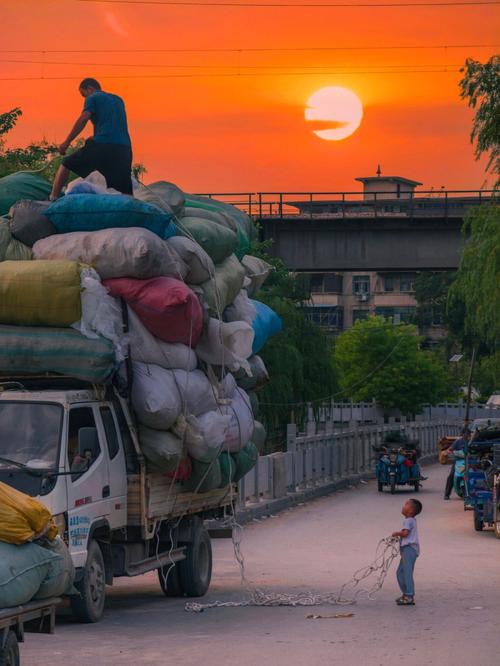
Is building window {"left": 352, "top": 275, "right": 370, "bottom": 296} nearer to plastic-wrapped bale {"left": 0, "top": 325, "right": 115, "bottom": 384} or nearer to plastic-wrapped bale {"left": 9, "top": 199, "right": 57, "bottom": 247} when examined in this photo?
plastic-wrapped bale {"left": 9, "top": 199, "right": 57, "bottom": 247}

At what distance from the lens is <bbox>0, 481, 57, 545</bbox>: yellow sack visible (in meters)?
10.5

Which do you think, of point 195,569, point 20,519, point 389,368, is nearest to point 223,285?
point 195,569

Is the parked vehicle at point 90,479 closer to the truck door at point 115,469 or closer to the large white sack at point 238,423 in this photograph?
the truck door at point 115,469

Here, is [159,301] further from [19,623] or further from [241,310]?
[19,623]

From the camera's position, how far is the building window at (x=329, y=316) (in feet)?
486

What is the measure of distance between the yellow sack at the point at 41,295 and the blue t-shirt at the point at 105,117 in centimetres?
281

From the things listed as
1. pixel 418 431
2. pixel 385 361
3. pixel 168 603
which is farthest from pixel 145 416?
pixel 385 361

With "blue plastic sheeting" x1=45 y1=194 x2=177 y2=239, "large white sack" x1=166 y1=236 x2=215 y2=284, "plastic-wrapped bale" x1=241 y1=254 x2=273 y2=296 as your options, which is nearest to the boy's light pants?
"large white sack" x1=166 y1=236 x2=215 y2=284

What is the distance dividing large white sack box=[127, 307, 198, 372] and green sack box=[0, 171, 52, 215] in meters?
2.17

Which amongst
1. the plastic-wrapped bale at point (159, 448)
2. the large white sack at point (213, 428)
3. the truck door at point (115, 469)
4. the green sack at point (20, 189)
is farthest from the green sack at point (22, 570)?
the green sack at point (20, 189)

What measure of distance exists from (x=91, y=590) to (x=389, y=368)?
278 feet

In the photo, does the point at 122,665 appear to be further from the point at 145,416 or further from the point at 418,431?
the point at 418,431

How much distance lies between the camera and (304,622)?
14.7 m

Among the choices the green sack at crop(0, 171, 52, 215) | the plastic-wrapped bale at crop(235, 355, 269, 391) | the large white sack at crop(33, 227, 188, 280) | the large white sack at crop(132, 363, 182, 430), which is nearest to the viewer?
the large white sack at crop(33, 227, 188, 280)
